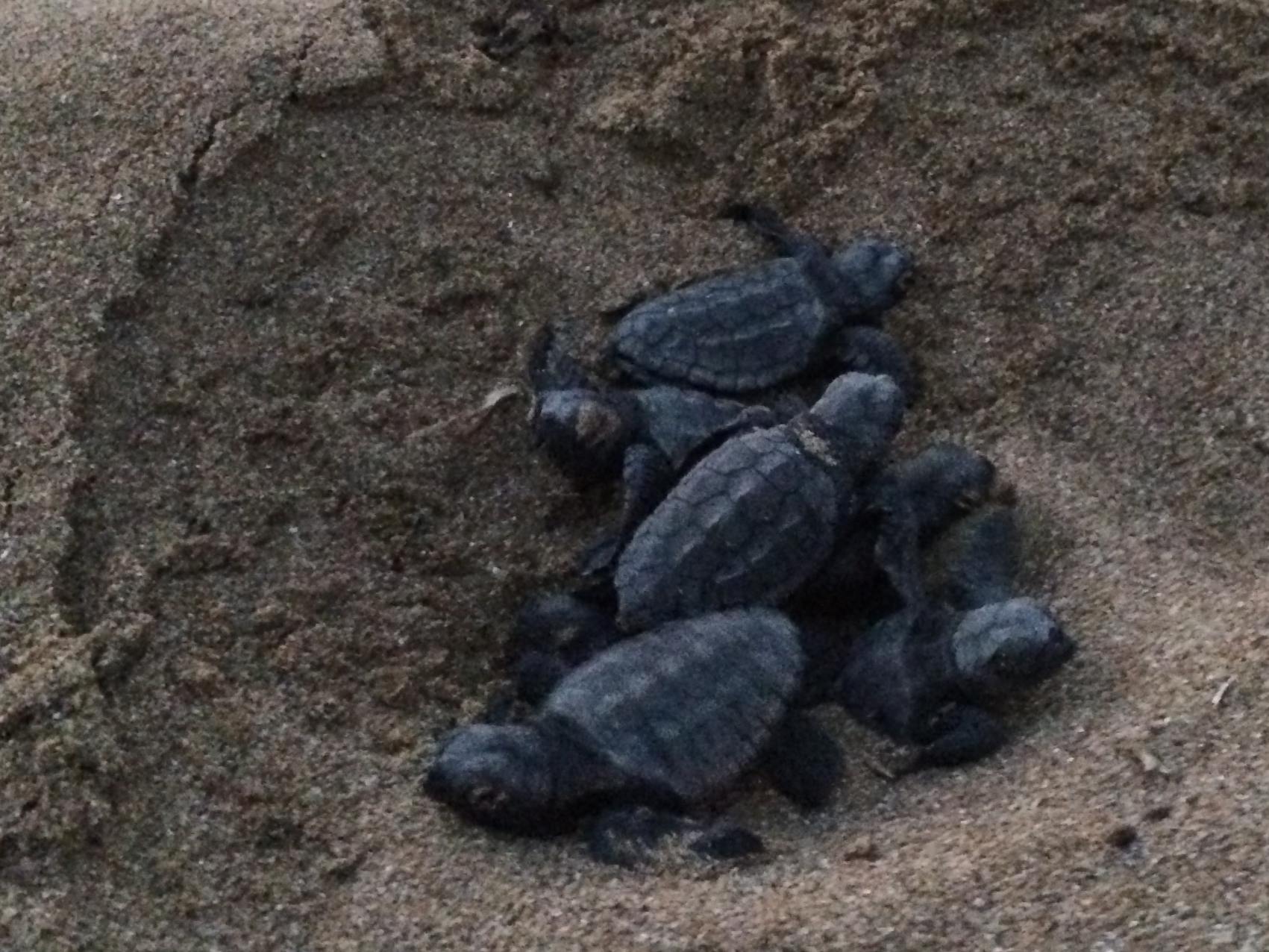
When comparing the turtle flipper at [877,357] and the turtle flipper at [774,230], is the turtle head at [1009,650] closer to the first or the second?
the turtle flipper at [877,357]

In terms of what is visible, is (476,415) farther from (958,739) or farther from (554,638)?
(958,739)

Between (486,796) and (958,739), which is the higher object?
(486,796)

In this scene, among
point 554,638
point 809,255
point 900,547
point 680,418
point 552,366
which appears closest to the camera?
point 554,638

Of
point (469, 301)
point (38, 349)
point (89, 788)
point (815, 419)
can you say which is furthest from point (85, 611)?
point (815, 419)

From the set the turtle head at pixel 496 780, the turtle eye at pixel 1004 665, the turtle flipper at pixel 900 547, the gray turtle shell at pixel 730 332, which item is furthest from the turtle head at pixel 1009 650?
the gray turtle shell at pixel 730 332

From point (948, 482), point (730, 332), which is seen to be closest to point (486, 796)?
point (948, 482)

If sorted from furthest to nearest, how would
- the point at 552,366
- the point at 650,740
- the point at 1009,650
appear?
the point at 552,366, the point at 1009,650, the point at 650,740

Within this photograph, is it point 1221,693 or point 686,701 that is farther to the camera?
point 686,701
